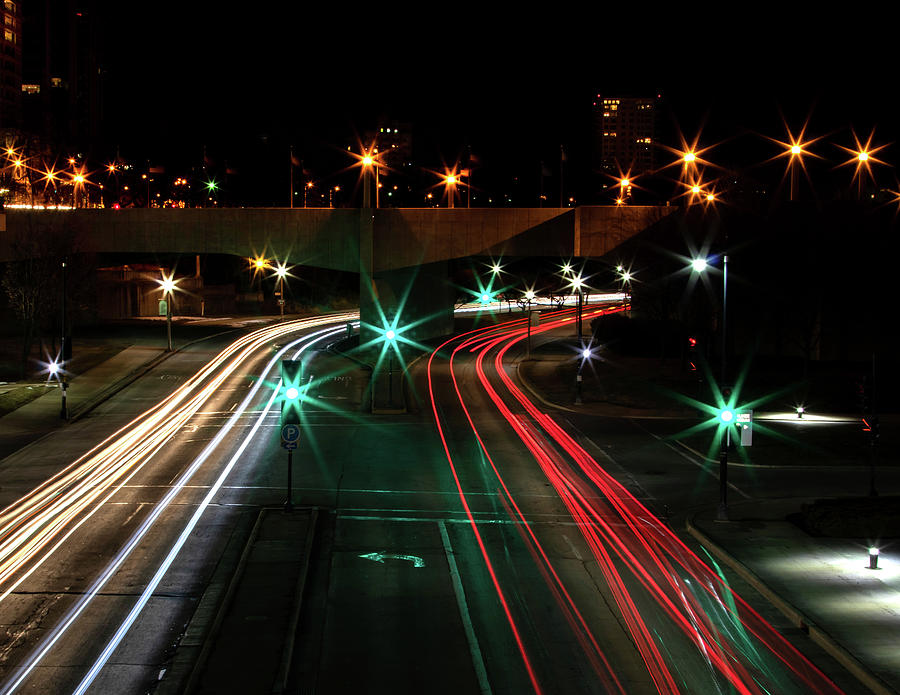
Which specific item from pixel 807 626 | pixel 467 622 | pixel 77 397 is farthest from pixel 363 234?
pixel 807 626

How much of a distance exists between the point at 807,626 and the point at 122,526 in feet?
50.4

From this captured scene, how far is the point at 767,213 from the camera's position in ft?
160

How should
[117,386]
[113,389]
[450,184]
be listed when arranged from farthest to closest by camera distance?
[450,184]
[117,386]
[113,389]

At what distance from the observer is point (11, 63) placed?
173 m

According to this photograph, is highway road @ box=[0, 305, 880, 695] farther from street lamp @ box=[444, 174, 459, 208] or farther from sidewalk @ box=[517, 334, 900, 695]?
street lamp @ box=[444, 174, 459, 208]

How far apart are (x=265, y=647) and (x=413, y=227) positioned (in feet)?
134

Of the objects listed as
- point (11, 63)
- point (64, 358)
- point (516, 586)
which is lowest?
point (516, 586)

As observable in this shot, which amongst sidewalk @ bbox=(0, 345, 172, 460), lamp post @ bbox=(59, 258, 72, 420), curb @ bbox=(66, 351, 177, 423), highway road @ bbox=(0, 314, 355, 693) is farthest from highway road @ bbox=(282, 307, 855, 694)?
curb @ bbox=(66, 351, 177, 423)

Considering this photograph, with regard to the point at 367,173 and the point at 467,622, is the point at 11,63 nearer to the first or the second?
the point at 367,173

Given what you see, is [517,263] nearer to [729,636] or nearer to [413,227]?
[413,227]

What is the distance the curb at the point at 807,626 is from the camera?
42.0ft

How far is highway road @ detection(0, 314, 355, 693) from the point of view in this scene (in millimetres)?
13898

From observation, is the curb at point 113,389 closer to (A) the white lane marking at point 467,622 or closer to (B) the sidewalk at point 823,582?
(A) the white lane marking at point 467,622

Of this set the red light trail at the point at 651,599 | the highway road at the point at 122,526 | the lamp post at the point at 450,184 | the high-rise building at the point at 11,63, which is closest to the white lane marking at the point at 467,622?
the red light trail at the point at 651,599
